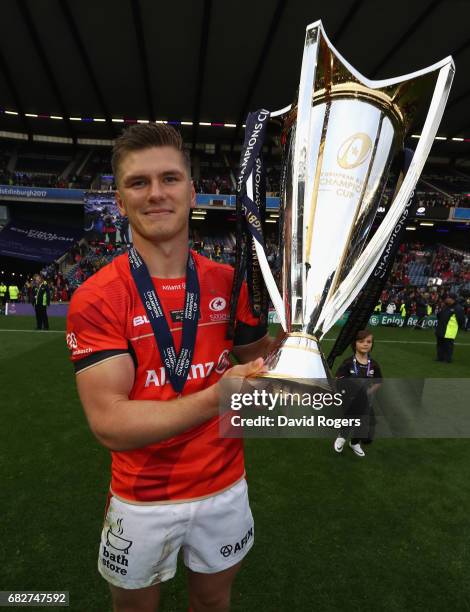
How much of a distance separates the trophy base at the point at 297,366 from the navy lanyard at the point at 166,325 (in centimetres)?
34

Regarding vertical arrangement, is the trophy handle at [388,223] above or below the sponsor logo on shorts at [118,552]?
above

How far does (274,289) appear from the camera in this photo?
4.61ft

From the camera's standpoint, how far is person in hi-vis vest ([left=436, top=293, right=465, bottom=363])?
9.08 metres

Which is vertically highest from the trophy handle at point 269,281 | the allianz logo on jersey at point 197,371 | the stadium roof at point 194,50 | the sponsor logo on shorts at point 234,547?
the stadium roof at point 194,50

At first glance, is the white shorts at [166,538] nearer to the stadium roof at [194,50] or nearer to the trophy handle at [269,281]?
the trophy handle at [269,281]

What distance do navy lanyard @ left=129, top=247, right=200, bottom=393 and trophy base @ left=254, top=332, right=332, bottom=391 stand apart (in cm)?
34

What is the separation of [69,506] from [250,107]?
25602mm

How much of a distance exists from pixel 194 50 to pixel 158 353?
21701mm

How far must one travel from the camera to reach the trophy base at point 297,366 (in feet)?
3.40

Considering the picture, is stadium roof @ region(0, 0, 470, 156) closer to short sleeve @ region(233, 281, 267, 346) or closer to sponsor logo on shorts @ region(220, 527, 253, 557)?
short sleeve @ region(233, 281, 267, 346)

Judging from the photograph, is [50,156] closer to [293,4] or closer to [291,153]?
[293,4]

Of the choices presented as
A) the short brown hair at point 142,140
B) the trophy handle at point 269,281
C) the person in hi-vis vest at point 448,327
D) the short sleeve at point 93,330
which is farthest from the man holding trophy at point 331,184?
the person in hi-vis vest at point 448,327

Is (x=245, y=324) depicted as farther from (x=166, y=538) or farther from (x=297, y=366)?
(x=166, y=538)

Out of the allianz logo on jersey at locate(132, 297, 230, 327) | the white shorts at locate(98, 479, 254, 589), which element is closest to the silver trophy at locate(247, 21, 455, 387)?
the allianz logo on jersey at locate(132, 297, 230, 327)
